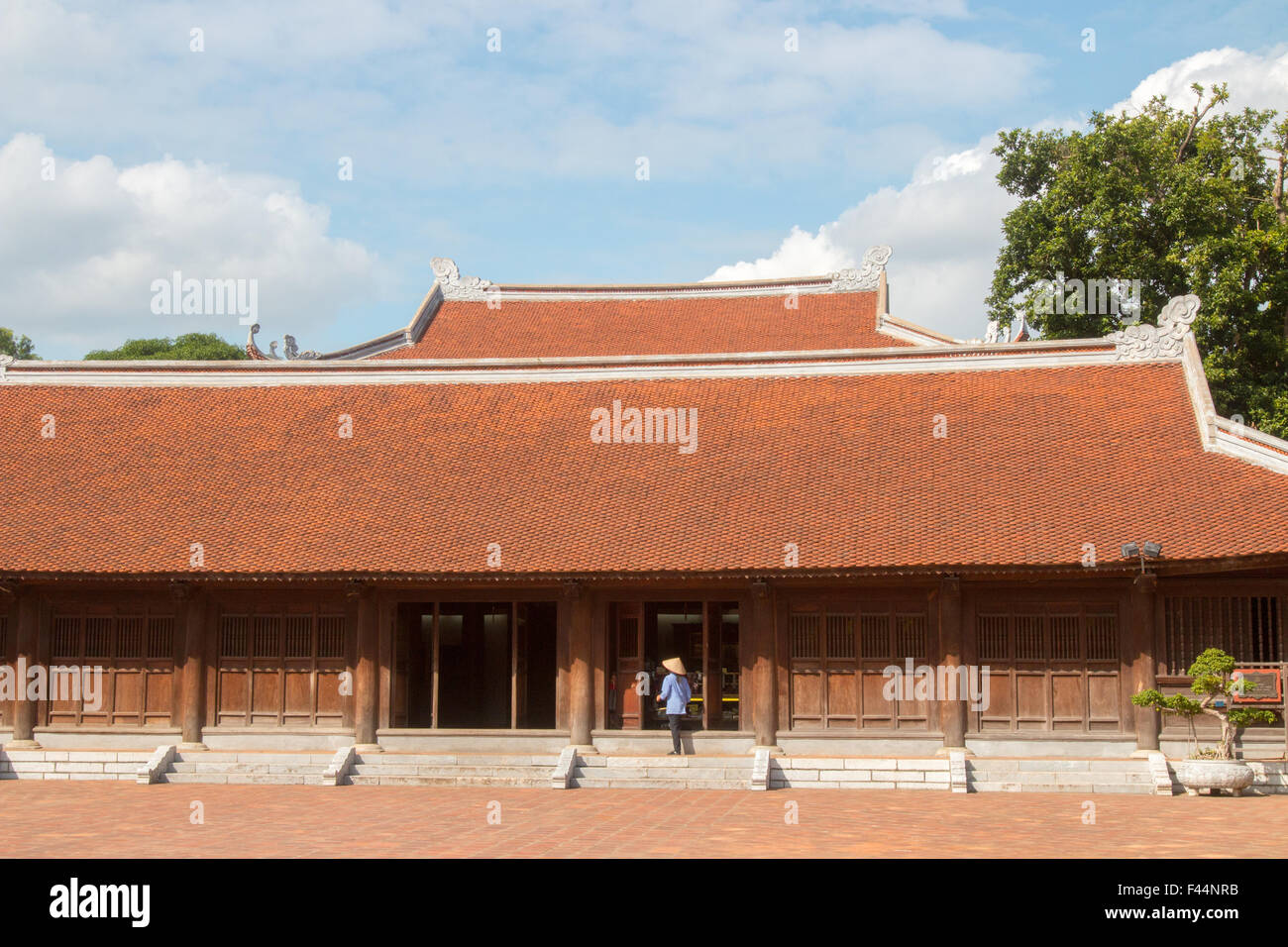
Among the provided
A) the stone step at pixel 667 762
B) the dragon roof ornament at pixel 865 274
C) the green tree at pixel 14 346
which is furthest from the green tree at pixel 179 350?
the stone step at pixel 667 762

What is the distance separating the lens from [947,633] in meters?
19.1

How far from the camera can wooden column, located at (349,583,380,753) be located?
792 inches

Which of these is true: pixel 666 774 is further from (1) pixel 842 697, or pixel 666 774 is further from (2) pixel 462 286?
(2) pixel 462 286

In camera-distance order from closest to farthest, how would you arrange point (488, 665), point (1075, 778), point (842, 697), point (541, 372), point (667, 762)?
point (1075, 778) → point (667, 762) → point (842, 697) → point (541, 372) → point (488, 665)

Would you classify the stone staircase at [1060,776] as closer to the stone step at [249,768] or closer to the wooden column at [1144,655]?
the wooden column at [1144,655]

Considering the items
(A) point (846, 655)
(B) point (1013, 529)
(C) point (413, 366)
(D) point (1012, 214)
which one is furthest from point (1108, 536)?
(D) point (1012, 214)

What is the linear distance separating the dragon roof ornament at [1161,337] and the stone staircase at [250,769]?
Result: 48.6ft

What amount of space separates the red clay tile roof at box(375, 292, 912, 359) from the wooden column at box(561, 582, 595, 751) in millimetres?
14293

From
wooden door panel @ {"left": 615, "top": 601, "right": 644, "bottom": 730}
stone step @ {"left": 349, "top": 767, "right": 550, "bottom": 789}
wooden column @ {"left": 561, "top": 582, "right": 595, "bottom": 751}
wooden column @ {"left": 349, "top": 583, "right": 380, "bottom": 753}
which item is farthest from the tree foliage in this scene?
wooden column @ {"left": 349, "top": 583, "right": 380, "bottom": 753}

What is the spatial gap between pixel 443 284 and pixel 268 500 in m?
15.5

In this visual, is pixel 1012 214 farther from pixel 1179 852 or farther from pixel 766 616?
pixel 1179 852

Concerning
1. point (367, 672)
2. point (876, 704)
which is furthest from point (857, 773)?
point (367, 672)

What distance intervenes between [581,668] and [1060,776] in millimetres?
7033

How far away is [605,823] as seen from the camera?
14242mm
